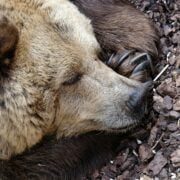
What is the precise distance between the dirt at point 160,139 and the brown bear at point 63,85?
0.40 ft

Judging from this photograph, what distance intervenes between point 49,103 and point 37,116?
126mm

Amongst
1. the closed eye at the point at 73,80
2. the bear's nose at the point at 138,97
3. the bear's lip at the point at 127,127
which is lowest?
the bear's lip at the point at 127,127

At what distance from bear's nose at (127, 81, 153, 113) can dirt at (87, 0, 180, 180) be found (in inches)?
10.0

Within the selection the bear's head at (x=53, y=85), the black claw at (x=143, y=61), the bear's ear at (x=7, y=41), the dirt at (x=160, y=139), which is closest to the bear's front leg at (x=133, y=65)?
the black claw at (x=143, y=61)

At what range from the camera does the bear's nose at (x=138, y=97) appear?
159 inches

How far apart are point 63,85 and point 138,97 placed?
1.78ft

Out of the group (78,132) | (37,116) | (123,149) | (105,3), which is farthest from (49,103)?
(105,3)

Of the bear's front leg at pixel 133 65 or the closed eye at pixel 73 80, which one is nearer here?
the closed eye at pixel 73 80

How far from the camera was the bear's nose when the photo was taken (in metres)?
4.05

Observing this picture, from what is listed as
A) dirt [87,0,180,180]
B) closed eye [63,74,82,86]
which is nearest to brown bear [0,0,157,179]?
closed eye [63,74,82,86]

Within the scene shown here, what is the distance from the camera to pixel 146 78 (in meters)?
4.41

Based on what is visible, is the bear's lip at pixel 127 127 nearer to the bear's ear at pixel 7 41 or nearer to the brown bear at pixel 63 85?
the brown bear at pixel 63 85

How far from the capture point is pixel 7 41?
369 centimetres

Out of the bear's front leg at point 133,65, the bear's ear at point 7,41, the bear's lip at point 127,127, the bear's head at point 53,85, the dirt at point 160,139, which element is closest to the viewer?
the bear's ear at point 7,41
